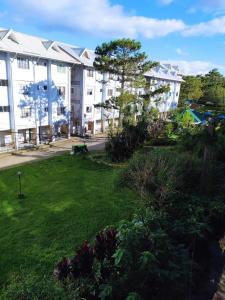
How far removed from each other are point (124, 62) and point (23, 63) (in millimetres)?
11199

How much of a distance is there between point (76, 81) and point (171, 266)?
3418cm

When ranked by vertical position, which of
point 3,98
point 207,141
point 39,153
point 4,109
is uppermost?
point 3,98

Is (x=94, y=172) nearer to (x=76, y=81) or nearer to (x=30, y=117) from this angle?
(x=30, y=117)

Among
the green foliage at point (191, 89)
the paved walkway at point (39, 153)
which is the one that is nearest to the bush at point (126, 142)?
the paved walkway at point (39, 153)

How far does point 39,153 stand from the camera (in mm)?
28062

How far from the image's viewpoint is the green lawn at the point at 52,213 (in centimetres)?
871

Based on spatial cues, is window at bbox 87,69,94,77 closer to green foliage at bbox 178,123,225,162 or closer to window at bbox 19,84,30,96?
window at bbox 19,84,30,96

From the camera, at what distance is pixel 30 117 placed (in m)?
30.3

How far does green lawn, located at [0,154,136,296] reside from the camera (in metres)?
8.71

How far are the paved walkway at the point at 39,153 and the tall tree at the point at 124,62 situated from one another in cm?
802

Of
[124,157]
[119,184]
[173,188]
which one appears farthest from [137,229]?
[124,157]

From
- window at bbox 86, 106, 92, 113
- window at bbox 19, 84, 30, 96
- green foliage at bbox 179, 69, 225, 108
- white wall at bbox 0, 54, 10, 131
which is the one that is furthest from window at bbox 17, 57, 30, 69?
green foliage at bbox 179, 69, 225, 108

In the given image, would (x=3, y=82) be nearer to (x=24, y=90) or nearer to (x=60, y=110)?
(x=24, y=90)

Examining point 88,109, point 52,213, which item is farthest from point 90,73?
point 52,213
